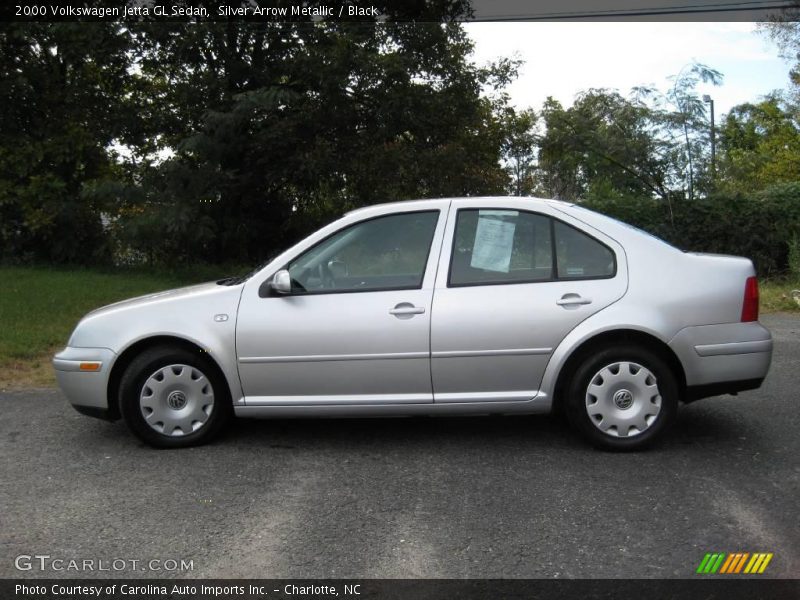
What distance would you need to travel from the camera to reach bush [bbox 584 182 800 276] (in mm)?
15078

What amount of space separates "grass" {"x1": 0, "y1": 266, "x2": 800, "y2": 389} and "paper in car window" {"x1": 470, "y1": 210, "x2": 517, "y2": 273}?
460 cm

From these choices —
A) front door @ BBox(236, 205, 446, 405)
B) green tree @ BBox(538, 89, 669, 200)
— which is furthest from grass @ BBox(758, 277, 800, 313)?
front door @ BBox(236, 205, 446, 405)

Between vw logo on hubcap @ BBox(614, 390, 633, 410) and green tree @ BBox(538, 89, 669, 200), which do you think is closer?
vw logo on hubcap @ BBox(614, 390, 633, 410)

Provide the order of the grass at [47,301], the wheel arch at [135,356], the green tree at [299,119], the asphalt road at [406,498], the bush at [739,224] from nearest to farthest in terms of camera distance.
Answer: the asphalt road at [406,498] → the wheel arch at [135,356] → the grass at [47,301] → the bush at [739,224] → the green tree at [299,119]

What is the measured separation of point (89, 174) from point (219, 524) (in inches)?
630

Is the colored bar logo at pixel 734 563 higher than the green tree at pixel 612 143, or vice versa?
the green tree at pixel 612 143

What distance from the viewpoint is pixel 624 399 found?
4785 millimetres

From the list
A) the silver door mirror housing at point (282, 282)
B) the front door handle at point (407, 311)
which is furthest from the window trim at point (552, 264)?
the silver door mirror housing at point (282, 282)

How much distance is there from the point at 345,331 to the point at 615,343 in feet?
5.48

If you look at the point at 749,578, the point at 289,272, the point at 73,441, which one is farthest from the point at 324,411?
the point at 749,578

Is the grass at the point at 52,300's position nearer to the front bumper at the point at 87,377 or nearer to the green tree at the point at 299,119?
the green tree at the point at 299,119

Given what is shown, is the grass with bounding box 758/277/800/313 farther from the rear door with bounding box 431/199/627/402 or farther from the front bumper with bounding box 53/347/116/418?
the front bumper with bounding box 53/347/116/418

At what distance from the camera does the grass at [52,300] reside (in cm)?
802

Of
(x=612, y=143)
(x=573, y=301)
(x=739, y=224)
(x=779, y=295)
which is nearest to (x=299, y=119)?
(x=612, y=143)
